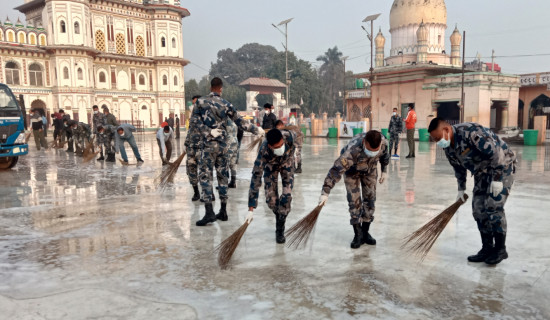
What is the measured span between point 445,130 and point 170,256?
307cm

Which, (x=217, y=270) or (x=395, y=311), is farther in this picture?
(x=217, y=270)

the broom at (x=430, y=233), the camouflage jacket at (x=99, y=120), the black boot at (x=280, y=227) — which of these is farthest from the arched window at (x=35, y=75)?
the broom at (x=430, y=233)

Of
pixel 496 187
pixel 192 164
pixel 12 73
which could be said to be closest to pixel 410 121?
pixel 192 164

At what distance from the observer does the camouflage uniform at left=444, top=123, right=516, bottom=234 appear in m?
3.77

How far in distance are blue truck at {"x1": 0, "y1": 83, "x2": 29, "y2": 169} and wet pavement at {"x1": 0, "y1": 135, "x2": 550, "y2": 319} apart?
4.18 m

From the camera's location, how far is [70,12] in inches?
1411

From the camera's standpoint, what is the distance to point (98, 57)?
39.6 meters

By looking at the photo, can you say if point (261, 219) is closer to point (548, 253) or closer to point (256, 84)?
point (548, 253)

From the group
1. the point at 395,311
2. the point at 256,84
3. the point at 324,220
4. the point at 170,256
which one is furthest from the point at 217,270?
the point at 256,84

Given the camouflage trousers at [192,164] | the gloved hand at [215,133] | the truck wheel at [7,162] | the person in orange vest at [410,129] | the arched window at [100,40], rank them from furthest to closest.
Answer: the arched window at [100,40]
the person in orange vest at [410,129]
the truck wheel at [7,162]
the camouflage trousers at [192,164]
the gloved hand at [215,133]

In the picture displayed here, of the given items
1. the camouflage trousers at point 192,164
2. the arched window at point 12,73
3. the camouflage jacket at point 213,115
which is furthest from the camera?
the arched window at point 12,73

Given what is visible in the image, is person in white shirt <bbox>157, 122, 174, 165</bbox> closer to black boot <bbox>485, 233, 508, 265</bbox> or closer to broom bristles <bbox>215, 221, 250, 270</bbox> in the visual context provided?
broom bristles <bbox>215, 221, 250, 270</bbox>

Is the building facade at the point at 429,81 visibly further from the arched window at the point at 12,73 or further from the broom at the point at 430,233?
the arched window at the point at 12,73

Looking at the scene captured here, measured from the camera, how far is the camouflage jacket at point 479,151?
376cm
